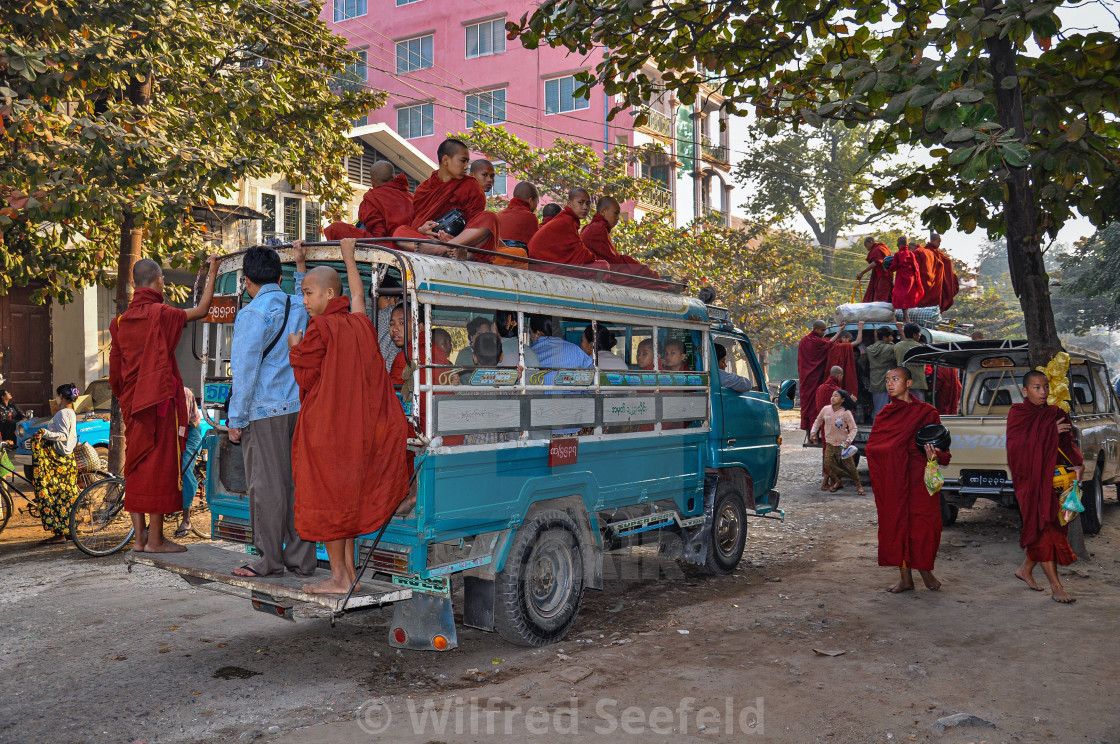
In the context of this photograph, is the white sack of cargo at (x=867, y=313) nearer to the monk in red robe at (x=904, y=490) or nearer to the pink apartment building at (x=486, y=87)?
the monk in red robe at (x=904, y=490)

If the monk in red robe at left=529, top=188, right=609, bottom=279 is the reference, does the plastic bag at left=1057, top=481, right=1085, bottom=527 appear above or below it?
below

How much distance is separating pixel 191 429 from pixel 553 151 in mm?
17062

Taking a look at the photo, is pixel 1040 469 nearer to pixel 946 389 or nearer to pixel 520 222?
pixel 520 222

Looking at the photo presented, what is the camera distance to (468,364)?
574cm

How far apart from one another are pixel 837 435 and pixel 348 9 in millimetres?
36667

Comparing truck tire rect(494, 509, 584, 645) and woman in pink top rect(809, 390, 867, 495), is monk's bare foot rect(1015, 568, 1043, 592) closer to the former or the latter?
truck tire rect(494, 509, 584, 645)

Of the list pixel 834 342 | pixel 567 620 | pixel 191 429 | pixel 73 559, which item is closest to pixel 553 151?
pixel 834 342

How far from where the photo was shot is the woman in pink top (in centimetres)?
1278

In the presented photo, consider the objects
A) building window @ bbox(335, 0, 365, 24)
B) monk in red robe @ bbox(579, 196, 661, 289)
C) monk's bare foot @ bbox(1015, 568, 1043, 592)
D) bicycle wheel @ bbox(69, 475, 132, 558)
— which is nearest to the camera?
monk's bare foot @ bbox(1015, 568, 1043, 592)

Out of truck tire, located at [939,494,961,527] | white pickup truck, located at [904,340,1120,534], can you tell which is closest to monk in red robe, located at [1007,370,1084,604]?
white pickup truck, located at [904,340,1120,534]

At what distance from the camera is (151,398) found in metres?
5.96

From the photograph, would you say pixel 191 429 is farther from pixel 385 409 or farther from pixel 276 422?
pixel 385 409

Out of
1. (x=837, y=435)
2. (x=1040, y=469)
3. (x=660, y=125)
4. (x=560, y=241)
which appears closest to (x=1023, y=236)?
(x=1040, y=469)

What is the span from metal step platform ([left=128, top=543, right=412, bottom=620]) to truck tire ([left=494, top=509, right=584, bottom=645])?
0.76 m
